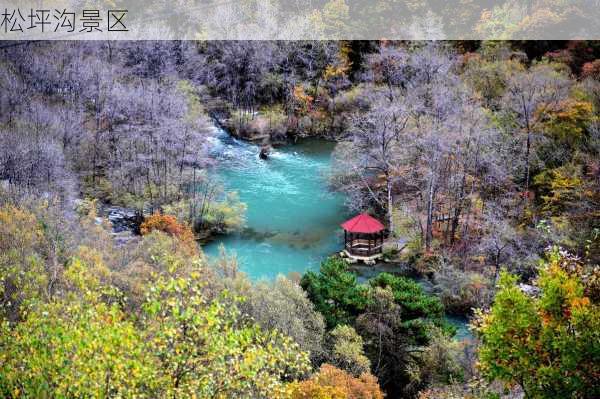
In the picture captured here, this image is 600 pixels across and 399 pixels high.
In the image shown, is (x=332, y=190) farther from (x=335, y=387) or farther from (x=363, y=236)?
(x=335, y=387)

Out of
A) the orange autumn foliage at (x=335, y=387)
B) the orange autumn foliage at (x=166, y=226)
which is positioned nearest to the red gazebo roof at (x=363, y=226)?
the orange autumn foliage at (x=166, y=226)

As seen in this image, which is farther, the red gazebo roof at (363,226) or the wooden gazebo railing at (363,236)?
the wooden gazebo railing at (363,236)

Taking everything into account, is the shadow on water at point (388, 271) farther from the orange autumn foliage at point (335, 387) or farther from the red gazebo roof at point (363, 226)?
the orange autumn foliage at point (335, 387)

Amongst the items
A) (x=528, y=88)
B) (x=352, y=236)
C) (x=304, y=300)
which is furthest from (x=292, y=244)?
(x=528, y=88)

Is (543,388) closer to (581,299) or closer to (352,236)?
(581,299)

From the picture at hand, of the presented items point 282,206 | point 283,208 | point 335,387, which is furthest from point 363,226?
point 335,387
